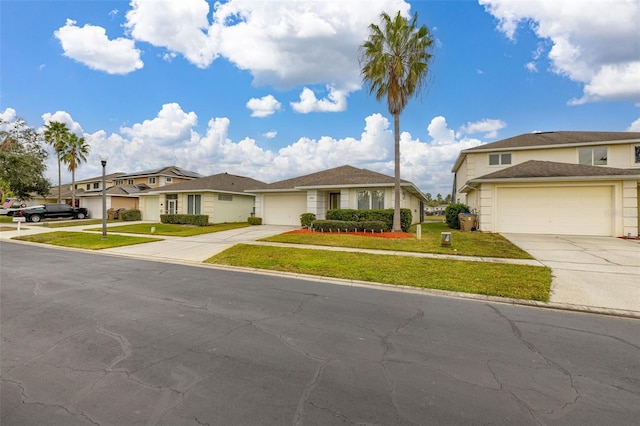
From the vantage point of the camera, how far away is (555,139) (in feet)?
72.6

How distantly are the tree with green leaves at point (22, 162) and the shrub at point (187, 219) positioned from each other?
16.8 metres

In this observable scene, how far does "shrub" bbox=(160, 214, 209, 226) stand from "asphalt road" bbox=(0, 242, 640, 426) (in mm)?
18565

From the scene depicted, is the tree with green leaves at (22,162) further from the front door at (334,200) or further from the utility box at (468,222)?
the utility box at (468,222)

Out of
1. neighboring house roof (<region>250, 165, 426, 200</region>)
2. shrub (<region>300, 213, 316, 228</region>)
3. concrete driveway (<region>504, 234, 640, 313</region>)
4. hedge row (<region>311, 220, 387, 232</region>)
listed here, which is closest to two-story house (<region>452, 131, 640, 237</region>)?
concrete driveway (<region>504, 234, 640, 313</region>)

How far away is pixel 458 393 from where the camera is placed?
3086 mm

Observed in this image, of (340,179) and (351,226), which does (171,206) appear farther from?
(351,226)

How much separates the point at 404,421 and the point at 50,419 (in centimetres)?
314

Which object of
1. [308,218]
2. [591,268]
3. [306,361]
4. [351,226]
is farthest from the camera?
[308,218]

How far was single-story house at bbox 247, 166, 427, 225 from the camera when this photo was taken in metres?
20.7

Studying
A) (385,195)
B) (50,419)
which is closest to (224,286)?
(50,419)

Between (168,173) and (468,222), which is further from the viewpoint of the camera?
(168,173)

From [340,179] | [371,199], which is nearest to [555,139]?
[371,199]

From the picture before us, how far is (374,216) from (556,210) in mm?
9729

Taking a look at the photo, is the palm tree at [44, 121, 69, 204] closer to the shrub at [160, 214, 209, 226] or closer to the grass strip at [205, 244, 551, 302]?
the shrub at [160, 214, 209, 226]
